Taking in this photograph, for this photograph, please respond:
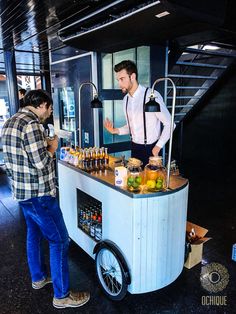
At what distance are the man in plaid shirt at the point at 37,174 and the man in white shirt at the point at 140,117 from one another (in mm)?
803

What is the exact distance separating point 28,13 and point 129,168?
1.91 meters

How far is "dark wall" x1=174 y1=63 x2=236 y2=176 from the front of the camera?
18.0 ft

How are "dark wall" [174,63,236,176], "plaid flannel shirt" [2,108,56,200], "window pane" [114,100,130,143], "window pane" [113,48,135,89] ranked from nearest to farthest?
"plaid flannel shirt" [2,108,56,200]
"window pane" [113,48,135,89]
"window pane" [114,100,130,143]
"dark wall" [174,63,236,176]

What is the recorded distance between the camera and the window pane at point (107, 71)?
364 centimetres

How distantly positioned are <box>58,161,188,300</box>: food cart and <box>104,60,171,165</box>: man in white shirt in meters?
0.52

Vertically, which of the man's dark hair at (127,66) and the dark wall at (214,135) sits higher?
the man's dark hair at (127,66)

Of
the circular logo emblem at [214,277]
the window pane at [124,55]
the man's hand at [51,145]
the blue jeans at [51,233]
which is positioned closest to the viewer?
the blue jeans at [51,233]

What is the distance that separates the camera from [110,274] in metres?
2.16

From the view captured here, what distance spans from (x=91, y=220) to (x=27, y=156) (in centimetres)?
103

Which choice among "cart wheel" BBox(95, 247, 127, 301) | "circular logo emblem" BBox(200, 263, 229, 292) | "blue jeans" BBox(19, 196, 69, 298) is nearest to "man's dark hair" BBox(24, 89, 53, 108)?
"blue jeans" BBox(19, 196, 69, 298)

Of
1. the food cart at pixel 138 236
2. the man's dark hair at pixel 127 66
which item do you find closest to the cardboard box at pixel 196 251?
the food cart at pixel 138 236

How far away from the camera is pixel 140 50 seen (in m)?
3.69

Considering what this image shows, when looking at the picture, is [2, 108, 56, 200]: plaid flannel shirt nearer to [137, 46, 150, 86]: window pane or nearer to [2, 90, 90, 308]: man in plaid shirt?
[2, 90, 90, 308]: man in plaid shirt

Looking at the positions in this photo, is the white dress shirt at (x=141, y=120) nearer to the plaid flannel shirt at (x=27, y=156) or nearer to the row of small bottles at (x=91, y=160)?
the row of small bottles at (x=91, y=160)
